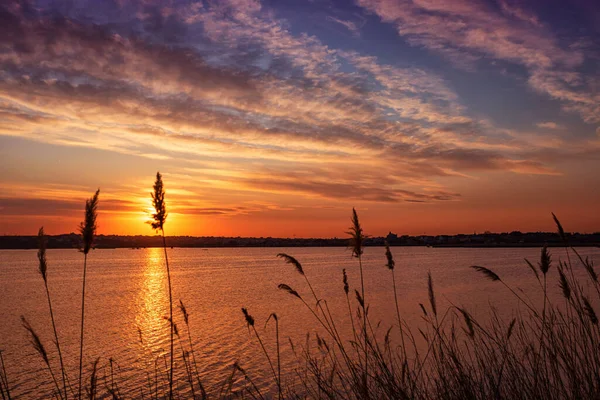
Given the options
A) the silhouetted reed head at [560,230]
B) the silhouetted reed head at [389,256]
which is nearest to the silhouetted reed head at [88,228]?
the silhouetted reed head at [389,256]

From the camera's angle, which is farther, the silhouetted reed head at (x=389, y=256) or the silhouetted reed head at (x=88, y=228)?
the silhouetted reed head at (x=389, y=256)

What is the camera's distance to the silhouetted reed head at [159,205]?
4.07 meters

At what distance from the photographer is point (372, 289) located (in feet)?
170

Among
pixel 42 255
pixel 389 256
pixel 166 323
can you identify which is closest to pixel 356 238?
pixel 389 256

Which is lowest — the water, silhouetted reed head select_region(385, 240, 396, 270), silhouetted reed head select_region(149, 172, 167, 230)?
the water

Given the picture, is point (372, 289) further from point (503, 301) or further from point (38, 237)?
point (38, 237)

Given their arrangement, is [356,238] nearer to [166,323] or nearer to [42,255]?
[42,255]

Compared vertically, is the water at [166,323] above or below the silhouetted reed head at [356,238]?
below

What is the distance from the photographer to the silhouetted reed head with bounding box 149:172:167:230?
4.07 m

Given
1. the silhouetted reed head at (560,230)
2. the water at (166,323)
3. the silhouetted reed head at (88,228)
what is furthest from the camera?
the water at (166,323)

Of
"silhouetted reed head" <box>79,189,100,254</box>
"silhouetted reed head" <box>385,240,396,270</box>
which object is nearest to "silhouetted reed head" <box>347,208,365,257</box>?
"silhouetted reed head" <box>385,240,396,270</box>

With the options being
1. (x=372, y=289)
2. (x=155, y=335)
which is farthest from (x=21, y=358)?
(x=372, y=289)

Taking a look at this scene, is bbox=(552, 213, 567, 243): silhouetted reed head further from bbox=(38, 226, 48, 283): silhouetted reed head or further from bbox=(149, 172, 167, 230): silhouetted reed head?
bbox=(38, 226, 48, 283): silhouetted reed head

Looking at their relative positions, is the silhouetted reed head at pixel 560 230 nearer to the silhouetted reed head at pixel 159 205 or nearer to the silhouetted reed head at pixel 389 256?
the silhouetted reed head at pixel 389 256
